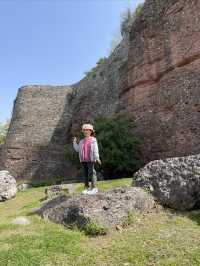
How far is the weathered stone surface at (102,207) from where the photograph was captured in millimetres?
5804

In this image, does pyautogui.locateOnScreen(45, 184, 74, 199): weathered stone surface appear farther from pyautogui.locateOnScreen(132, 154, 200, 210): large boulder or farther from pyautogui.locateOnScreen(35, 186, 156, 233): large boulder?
pyautogui.locateOnScreen(132, 154, 200, 210): large boulder

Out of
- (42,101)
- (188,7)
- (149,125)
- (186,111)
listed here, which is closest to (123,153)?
(149,125)

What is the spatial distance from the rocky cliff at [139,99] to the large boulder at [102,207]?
19.7 ft

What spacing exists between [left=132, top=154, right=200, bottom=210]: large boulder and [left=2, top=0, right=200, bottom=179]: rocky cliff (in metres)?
5.39

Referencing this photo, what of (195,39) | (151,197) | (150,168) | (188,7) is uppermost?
(188,7)

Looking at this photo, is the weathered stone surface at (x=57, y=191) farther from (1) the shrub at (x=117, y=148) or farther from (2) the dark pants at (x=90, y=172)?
(1) the shrub at (x=117, y=148)

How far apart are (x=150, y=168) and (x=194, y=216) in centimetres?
131

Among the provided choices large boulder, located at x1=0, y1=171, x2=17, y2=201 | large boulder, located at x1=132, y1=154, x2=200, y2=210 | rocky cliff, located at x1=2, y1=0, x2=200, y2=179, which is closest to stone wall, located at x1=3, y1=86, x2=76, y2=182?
rocky cliff, located at x1=2, y1=0, x2=200, y2=179

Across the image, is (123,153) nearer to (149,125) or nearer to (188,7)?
(149,125)

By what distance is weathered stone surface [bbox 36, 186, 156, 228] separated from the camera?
5.80 meters

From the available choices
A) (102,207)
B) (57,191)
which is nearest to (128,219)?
(102,207)

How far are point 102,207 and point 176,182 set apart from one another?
1.47 m

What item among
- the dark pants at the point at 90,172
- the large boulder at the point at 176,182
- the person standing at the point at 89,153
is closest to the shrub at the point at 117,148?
the dark pants at the point at 90,172

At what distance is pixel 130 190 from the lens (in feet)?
21.3
